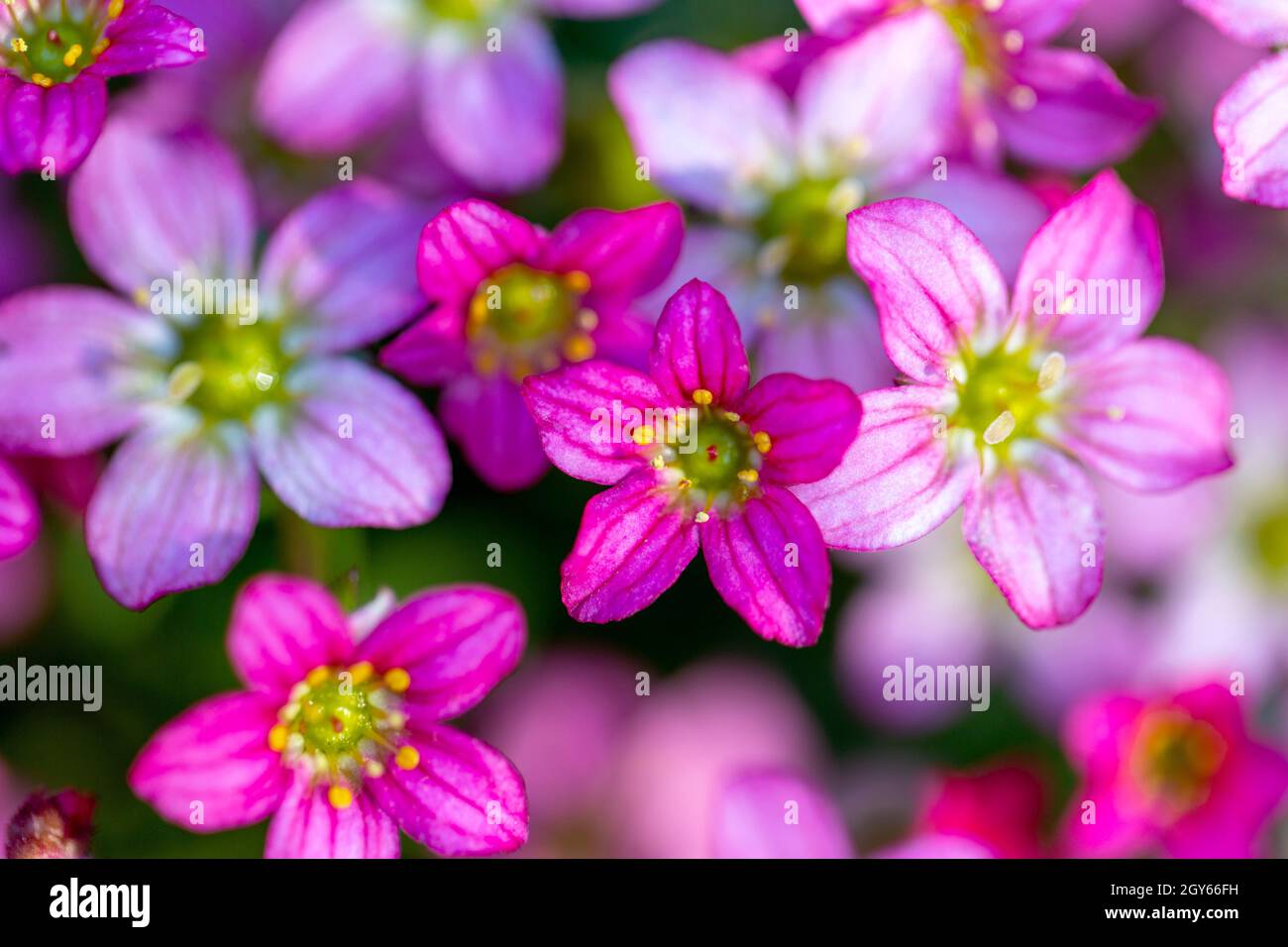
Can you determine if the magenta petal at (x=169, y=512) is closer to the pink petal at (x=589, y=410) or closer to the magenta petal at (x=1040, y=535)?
the pink petal at (x=589, y=410)

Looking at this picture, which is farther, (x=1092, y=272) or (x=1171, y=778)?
(x=1171, y=778)

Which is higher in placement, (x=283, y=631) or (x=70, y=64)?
(x=70, y=64)

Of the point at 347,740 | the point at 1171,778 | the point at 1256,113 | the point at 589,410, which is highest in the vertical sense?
the point at 1256,113

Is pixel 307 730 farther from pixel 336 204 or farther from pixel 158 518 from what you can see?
pixel 336 204

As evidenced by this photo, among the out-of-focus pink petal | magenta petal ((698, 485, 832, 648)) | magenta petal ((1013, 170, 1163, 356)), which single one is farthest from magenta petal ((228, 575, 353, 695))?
magenta petal ((1013, 170, 1163, 356))

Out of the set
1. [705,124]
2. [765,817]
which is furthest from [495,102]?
[765,817]

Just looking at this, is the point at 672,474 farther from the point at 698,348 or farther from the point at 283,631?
the point at 283,631
